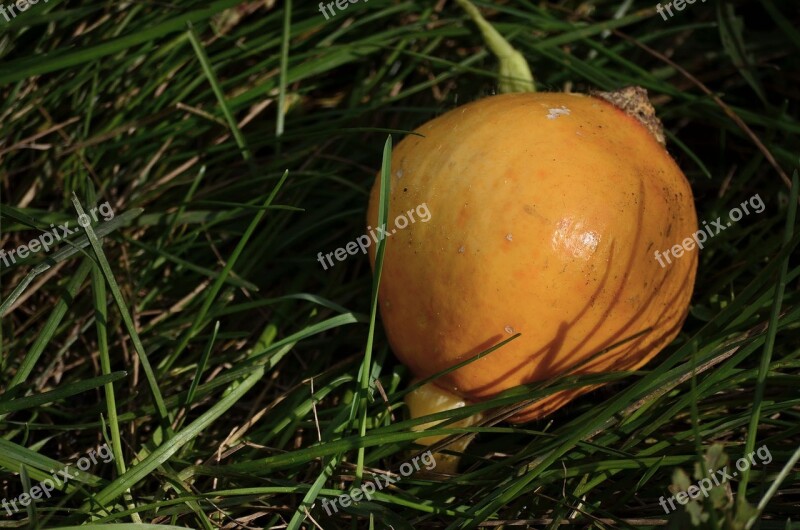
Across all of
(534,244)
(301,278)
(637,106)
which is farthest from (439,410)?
(637,106)

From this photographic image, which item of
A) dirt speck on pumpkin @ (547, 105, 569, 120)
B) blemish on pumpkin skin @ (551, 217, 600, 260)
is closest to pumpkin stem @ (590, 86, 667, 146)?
dirt speck on pumpkin @ (547, 105, 569, 120)

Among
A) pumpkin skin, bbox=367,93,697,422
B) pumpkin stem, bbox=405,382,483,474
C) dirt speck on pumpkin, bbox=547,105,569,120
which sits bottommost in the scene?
pumpkin stem, bbox=405,382,483,474

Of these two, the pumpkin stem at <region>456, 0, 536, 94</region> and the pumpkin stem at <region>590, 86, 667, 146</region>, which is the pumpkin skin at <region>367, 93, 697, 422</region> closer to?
the pumpkin stem at <region>590, 86, 667, 146</region>

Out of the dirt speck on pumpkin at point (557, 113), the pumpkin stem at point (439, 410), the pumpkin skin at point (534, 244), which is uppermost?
the dirt speck on pumpkin at point (557, 113)

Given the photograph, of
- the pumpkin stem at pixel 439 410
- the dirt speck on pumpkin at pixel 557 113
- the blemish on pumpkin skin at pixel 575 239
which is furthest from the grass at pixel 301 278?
the dirt speck on pumpkin at pixel 557 113

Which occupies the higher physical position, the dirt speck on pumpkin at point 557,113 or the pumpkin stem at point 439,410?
Answer: the dirt speck on pumpkin at point 557,113

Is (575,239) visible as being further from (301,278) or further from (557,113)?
(301,278)

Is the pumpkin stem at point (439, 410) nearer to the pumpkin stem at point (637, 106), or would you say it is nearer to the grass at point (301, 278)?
the grass at point (301, 278)
